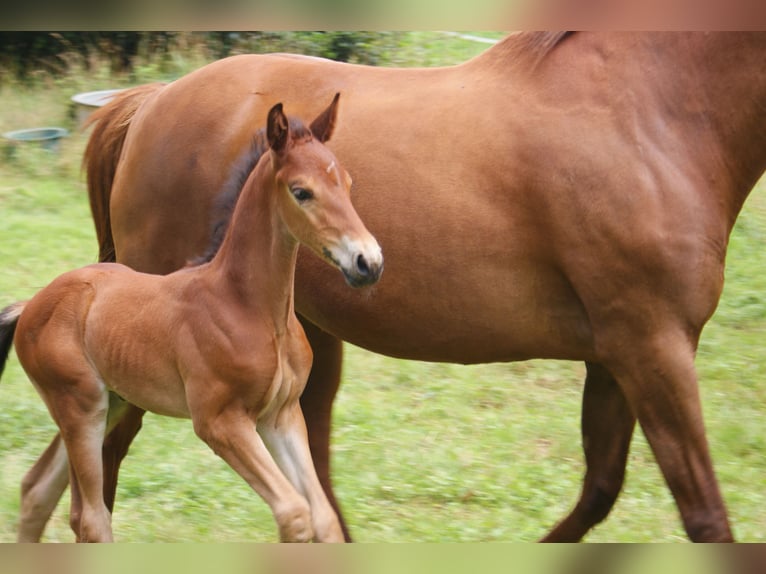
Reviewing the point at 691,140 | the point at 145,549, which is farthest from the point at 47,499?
the point at 145,549

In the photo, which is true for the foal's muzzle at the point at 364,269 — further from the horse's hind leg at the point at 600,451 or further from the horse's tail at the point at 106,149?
the horse's tail at the point at 106,149

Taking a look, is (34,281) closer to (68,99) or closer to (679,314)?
(68,99)

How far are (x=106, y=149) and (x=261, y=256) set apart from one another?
5.08 feet

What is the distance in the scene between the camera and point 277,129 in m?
3.03

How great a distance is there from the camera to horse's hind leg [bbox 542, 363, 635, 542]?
13.4 feet

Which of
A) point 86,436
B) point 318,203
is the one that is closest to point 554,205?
point 318,203

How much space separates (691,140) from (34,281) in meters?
4.74

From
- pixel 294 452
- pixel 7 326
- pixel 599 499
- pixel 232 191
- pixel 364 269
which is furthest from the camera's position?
pixel 599 499

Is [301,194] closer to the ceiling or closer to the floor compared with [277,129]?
closer to the floor

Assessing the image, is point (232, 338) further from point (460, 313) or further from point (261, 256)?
point (460, 313)

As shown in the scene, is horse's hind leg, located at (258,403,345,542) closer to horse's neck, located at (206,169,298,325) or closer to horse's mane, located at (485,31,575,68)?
horse's neck, located at (206,169,298,325)

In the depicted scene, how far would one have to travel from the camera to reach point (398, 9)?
1665 mm

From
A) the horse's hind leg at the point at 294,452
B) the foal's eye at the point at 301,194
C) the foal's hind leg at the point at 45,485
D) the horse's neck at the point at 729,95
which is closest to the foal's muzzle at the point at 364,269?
the foal's eye at the point at 301,194

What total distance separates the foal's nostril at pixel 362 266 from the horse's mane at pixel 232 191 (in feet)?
2.00
